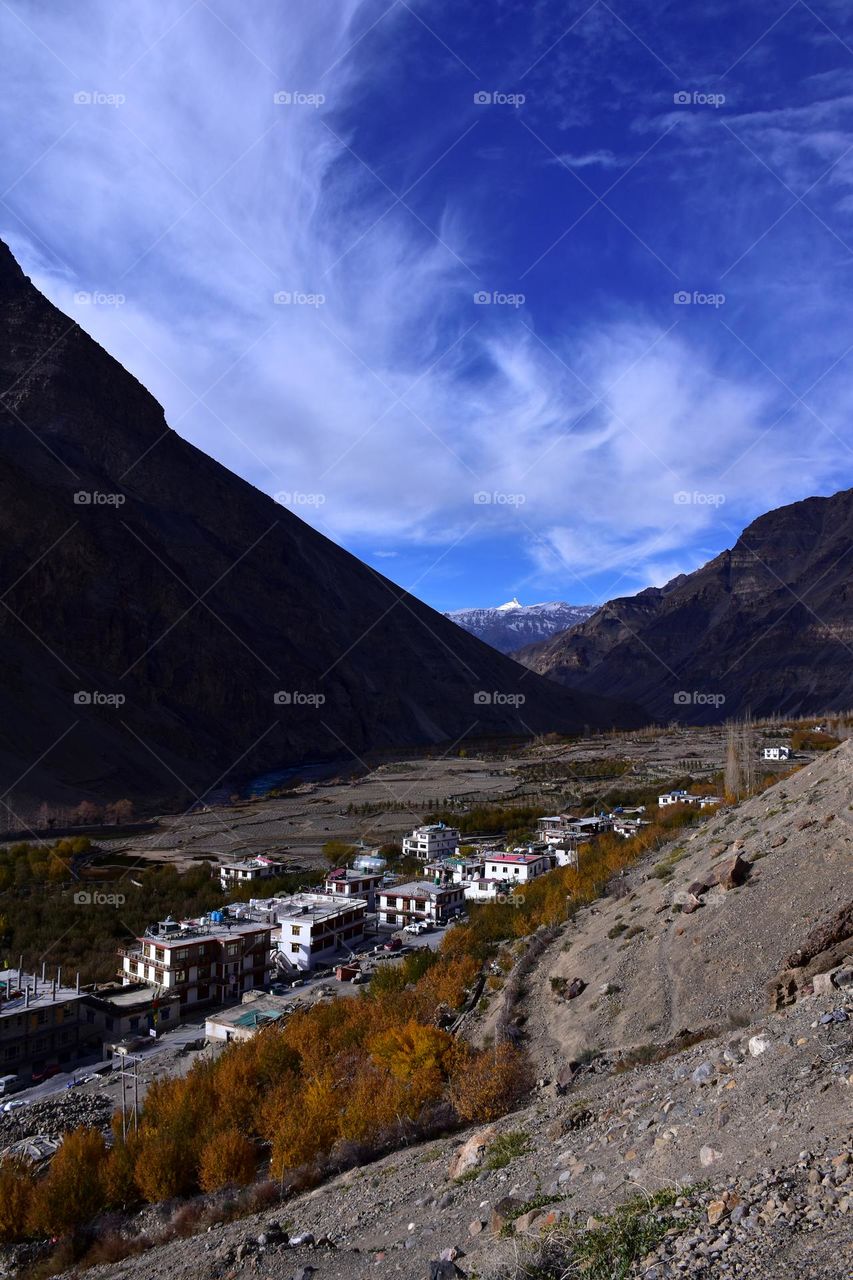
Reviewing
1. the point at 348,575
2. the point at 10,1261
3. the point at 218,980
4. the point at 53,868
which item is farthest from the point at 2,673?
the point at 348,575

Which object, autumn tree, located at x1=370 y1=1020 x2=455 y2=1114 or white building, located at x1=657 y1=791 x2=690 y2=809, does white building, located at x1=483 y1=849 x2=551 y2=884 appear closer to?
white building, located at x1=657 y1=791 x2=690 y2=809

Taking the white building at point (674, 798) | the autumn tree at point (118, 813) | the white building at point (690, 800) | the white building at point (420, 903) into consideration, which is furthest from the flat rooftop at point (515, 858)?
the autumn tree at point (118, 813)

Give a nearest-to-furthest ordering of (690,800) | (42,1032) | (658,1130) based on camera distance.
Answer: (658,1130)
(42,1032)
(690,800)

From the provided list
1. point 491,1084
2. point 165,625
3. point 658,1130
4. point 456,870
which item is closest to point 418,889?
point 456,870

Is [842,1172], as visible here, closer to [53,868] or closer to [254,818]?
[53,868]

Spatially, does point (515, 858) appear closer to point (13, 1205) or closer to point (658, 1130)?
point (13, 1205)

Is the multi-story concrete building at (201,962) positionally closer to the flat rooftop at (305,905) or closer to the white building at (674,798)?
the flat rooftop at (305,905)

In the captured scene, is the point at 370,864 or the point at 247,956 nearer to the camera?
the point at 247,956
